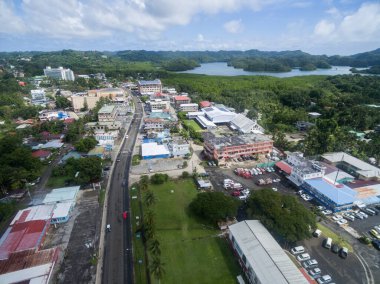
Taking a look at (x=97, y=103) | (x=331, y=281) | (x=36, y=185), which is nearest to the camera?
(x=331, y=281)

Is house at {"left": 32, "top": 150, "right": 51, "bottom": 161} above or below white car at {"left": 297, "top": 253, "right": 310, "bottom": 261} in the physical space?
above

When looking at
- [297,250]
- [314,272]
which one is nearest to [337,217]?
[297,250]

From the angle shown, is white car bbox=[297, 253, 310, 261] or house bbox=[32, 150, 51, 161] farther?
house bbox=[32, 150, 51, 161]

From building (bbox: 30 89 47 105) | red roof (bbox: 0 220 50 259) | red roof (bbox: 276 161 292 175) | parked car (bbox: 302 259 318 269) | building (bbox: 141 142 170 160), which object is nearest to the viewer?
parked car (bbox: 302 259 318 269)

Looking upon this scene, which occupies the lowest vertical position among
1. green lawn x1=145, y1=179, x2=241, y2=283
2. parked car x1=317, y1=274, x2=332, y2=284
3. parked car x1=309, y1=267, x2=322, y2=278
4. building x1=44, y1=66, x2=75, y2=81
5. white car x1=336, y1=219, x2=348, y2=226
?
green lawn x1=145, y1=179, x2=241, y2=283

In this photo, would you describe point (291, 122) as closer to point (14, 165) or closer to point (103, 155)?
point (103, 155)

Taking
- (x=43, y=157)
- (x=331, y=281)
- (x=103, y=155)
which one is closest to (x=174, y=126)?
(x=103, y=155)

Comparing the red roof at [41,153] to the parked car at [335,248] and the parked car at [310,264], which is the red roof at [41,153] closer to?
the parked car at [310,264]

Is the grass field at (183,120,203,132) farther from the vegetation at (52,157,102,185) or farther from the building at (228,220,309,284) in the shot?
the building at (228,220,309,284)

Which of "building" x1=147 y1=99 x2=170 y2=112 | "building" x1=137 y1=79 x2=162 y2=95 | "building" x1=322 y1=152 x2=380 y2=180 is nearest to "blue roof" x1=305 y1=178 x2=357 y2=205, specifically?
"building" x1=322 y1=152 x2=380 y2=180
